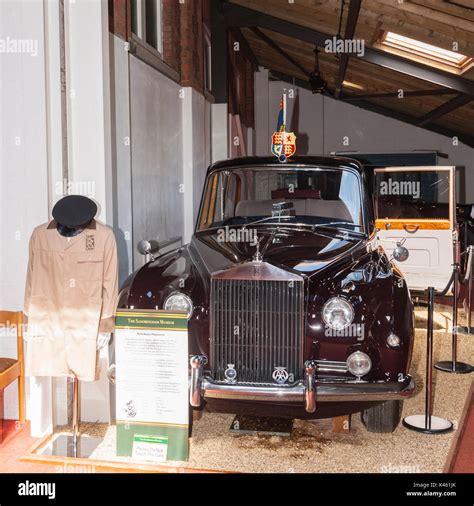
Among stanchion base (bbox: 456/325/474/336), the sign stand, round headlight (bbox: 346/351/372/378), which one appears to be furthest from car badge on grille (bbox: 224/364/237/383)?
stanchion base (bbox: 456/325/474/336)

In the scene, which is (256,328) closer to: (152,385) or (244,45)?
(152,385)

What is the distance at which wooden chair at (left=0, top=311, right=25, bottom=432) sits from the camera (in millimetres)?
3654

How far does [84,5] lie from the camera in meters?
3.93

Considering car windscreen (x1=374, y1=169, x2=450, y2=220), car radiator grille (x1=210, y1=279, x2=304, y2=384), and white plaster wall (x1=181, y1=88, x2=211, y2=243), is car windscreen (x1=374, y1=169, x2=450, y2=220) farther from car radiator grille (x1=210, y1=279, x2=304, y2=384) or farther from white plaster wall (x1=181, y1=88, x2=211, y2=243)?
car radiator grille (x1=210, y1=279, x2=304, y2=384)

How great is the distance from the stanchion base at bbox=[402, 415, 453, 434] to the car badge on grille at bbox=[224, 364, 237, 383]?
1.36 m

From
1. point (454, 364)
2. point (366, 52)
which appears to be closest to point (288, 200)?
Result: point (454, 364)

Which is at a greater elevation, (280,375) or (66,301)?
(66,301)

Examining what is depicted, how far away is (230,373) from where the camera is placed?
3.31 m

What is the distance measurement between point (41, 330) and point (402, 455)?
7.34 ft

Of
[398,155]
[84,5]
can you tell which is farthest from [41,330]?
[398,155]

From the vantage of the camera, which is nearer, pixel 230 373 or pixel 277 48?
pixel 230 373

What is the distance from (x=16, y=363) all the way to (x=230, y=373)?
1.43 m
